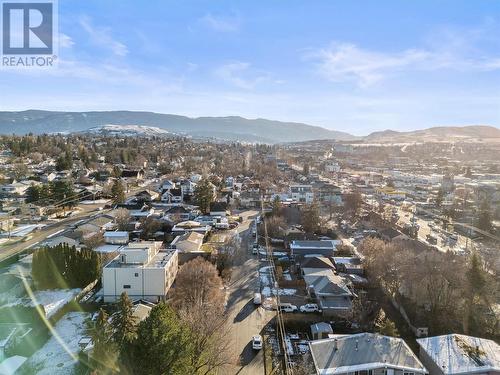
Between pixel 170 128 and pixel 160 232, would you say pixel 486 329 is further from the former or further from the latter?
pixel 170 128

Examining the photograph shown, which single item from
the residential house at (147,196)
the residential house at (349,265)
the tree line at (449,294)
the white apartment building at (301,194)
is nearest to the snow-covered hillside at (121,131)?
the residential house at (147,196)

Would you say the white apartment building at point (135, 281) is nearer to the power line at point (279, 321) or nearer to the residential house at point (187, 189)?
the power line at point (279, 321)

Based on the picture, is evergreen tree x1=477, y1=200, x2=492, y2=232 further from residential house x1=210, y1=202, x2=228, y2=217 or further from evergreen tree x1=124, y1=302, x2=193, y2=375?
evergreen tree x1=124, y1=302, x2=193, y2=375

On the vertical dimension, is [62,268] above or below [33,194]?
below

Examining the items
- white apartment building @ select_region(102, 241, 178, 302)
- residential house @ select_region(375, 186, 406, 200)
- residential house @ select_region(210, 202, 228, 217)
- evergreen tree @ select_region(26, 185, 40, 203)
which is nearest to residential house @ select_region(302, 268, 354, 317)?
white apartment building @ select_region(102, 241, 178, 302)

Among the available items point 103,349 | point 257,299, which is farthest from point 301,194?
point 103,349

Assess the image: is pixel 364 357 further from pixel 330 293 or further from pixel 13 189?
pixel 13 189
